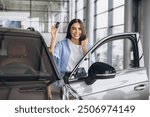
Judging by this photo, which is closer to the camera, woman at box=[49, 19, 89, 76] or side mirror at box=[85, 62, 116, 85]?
side mirror at box=[85, 62, 116, 85]

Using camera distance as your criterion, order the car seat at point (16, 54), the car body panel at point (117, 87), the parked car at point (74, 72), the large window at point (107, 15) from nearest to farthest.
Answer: the parked car at point (74, 72) → the car seat at point (16, 54) → the car body panel at point (117, 87) → the large window at point (107, 15)

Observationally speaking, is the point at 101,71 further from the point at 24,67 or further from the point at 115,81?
the point at 24,67

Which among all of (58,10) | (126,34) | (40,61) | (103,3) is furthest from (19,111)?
(58,10)

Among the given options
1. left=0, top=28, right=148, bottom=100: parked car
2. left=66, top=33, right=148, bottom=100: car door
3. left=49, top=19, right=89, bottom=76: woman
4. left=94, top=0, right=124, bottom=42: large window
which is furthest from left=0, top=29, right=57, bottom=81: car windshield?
left=94, top=0, right=124, bottom=42: large window

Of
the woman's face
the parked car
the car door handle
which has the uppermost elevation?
the woman's face

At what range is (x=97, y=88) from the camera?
2.51m

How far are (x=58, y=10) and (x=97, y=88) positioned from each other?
40.6 ft

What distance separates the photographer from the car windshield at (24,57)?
7.27 ft

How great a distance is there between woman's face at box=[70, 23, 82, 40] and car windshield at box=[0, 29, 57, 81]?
76 cm

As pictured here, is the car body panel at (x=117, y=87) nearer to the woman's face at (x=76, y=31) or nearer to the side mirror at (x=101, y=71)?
the side mirror at (x=101, y=71)

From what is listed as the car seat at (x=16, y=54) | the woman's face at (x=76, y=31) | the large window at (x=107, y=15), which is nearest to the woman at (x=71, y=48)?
the woman's face at (x=76, y=31)

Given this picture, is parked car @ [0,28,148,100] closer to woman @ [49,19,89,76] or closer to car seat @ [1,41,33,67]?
car seat @ [1,41,33,67]

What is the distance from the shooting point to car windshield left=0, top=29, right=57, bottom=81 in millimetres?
2217

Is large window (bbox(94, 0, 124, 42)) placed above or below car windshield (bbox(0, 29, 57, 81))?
above
